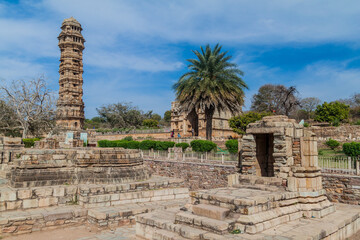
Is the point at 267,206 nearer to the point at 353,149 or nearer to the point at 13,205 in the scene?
the point at 13,205

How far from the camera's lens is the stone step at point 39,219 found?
6.30m

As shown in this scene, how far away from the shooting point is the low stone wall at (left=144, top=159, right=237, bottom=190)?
15.4 metres

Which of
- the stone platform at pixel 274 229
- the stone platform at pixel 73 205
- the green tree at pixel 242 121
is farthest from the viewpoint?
the green tree at pixel 242 121

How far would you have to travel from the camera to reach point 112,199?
8.06m

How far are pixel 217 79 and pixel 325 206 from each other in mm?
17088

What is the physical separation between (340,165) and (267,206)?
26.1 ft

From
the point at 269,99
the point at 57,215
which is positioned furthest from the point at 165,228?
the point at 269,99

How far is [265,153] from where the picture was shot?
8.40m

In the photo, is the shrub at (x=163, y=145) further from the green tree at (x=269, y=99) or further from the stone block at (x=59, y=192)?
the green tree at (x=269, y=99)

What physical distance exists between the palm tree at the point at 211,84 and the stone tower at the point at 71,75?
3206 cm

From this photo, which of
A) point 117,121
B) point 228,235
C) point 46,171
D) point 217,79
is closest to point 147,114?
point 117,121

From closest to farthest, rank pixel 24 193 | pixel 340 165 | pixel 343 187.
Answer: pixel 24 193 → pixel 343 187 → pixel 340 165

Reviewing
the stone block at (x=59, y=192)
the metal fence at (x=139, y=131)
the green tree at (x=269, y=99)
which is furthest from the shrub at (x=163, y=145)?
the green tree at (x=269, y=99)

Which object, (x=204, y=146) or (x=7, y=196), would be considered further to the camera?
(x=204, y=146)
